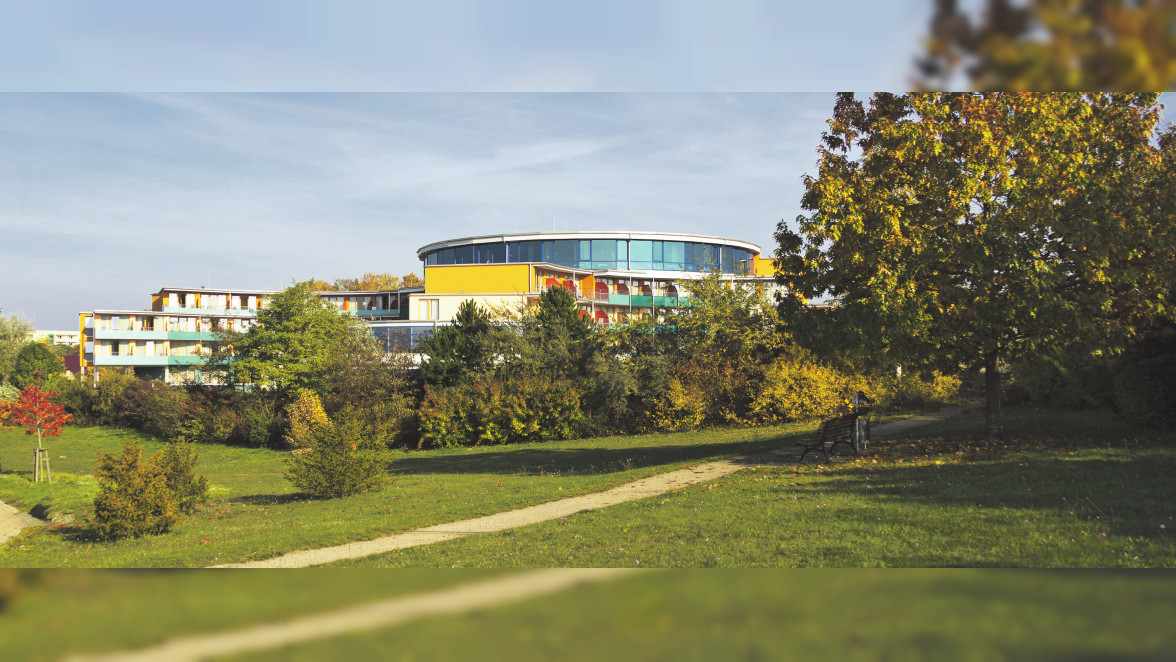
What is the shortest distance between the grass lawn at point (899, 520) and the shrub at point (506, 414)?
57.6ft

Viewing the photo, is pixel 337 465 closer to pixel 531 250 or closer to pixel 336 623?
pixel 336 623

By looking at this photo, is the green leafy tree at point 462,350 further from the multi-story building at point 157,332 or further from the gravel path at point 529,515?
the multi-story building at point 157,332

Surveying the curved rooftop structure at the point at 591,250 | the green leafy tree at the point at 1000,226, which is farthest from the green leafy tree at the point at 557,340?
the curved rooftop structure at the point at 591,250

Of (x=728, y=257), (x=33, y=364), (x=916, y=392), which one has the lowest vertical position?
(x=916, y=392)

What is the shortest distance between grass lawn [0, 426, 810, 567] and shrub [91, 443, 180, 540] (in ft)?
0.84

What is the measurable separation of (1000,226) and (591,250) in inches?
2264

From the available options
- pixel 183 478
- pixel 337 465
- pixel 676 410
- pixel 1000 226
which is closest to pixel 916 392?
pixel 676 410

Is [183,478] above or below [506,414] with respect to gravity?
above

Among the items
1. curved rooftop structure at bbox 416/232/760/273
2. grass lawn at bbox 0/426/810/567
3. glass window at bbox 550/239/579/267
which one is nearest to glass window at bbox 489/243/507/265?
curved rooftop structure at bbox 416/232/760/273

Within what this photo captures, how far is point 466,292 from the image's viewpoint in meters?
57.5

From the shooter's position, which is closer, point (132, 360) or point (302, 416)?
point (302, 416)

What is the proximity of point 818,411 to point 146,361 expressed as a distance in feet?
179
